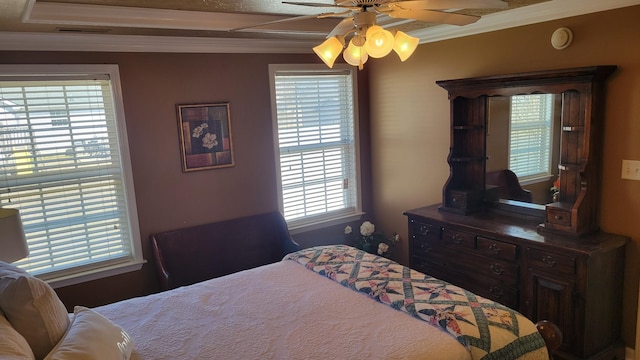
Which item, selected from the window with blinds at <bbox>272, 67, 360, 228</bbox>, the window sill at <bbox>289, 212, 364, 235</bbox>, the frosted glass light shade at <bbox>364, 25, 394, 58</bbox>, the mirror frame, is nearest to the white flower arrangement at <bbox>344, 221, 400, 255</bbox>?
the window sill at <bbox>289, 212, 364, 235</bbox>

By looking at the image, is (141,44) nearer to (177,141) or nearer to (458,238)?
(177,141)

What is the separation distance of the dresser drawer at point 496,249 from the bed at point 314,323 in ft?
2.47

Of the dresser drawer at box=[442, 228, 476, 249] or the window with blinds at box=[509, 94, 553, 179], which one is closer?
the window with blinds at box=[509, 94, 553, 179]

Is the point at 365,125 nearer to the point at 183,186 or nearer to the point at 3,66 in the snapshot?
the point at 183,186

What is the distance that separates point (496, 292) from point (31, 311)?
2641 mm

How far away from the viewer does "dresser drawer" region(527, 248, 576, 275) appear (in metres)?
2.65

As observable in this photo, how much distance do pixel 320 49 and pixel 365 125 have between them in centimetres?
246

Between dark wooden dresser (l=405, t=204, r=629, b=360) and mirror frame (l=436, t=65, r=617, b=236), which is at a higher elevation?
mirror frame (l=436, t=65, r=617, b=236)

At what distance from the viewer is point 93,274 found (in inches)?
131

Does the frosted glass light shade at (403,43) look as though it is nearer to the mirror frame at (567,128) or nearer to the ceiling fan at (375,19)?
the ceiling fan at (375,19)

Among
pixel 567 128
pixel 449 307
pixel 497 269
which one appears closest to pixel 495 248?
pixel 497 269

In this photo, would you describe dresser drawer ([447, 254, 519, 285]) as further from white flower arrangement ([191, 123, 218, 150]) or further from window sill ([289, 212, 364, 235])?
white flower arrangement ([191, 123, 218, 150])

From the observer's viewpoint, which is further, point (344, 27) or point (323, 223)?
point (323, 223)

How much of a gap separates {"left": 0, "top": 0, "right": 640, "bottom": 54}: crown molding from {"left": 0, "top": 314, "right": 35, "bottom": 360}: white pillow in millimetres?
2004
